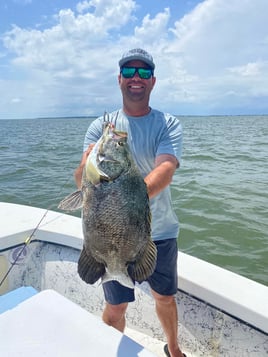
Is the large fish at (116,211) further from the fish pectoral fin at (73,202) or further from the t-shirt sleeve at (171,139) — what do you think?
the t-shirt sleeve at (171,139)

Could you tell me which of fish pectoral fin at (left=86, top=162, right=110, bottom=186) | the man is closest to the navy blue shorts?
the man

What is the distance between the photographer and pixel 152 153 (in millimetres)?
2549

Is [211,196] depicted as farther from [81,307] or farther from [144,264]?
[144,264]

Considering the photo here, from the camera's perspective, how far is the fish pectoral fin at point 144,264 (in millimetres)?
1769

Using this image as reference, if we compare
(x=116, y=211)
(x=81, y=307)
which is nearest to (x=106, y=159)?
(x=116, y=211)

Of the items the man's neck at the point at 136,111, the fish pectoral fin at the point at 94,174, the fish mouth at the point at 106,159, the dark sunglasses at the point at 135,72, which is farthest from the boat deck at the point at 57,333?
the dark sunglasses at the point at 135,72

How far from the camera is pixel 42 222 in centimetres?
371

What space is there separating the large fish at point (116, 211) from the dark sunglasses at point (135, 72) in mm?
811

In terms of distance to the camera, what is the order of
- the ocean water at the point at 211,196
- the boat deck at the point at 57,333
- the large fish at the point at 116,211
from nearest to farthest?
the large fish at the point at 116,211 → the boat deck at the point at 57,333 → the ocean water at the point at 211,196

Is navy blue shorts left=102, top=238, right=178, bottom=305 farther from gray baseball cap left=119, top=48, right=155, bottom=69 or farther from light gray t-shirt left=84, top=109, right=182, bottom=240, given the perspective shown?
gray baseball cap left=119, top=48, right=155, bottom=69

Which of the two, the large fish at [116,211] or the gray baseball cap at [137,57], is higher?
the gray baseball cap at [137,57]

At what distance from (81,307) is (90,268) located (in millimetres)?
803

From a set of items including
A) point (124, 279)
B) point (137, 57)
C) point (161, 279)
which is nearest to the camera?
point (124, 279)

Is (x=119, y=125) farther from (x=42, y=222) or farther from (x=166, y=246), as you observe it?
(x=42, y=222)
